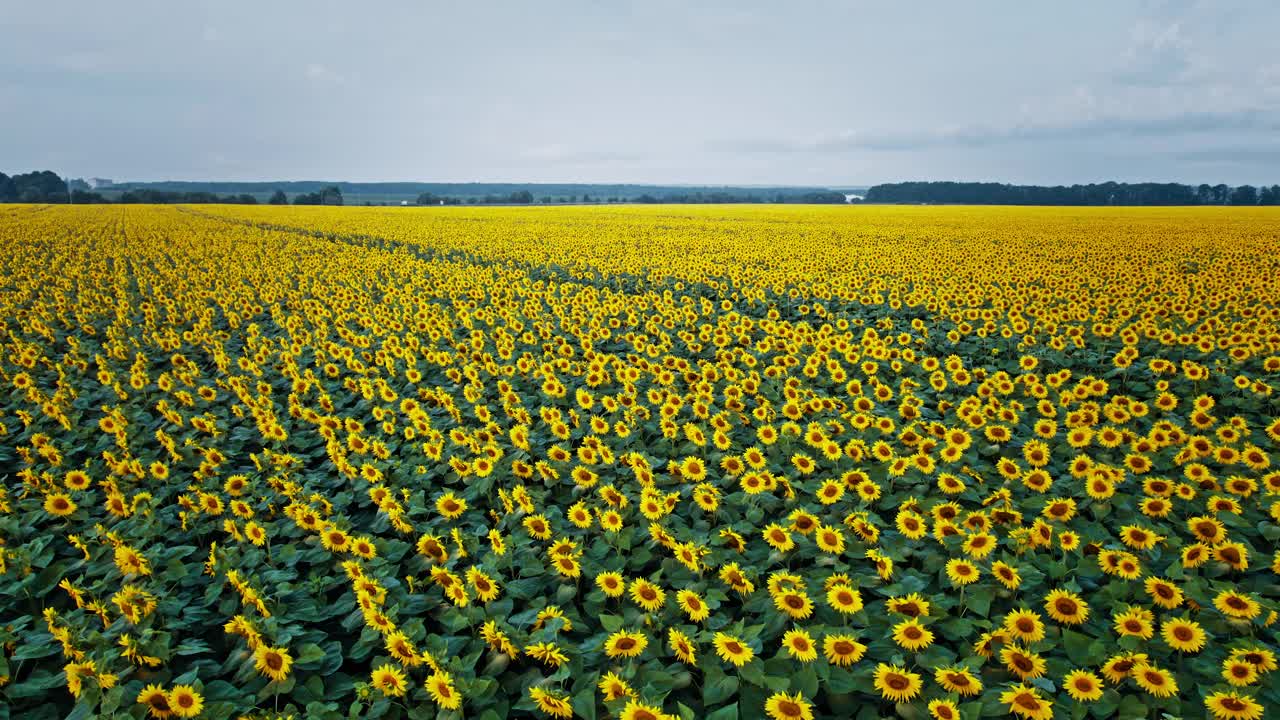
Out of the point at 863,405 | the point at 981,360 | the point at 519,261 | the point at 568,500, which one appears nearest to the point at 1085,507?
the point at 863,405

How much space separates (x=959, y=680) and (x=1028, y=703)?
28 cm

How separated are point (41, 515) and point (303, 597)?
2.54 m

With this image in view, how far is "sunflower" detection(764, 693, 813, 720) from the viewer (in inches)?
111

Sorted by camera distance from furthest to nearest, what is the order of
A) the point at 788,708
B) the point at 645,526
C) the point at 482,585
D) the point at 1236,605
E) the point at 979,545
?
the point at 645,526
the point at 979,545
the point at 482,585
the point at 1236,605
the point at 788,708

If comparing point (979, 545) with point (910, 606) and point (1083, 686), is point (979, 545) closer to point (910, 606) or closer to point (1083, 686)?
point (910, 606)

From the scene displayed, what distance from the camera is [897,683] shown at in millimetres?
2982

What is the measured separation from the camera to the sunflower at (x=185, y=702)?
288 cm

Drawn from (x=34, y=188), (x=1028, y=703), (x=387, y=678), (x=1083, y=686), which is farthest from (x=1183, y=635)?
(x=34, y=188)

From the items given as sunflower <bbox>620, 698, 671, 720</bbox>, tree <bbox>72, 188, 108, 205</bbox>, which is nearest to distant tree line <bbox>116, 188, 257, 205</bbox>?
tree <bbox>72, 188, 108, 205</bbox>

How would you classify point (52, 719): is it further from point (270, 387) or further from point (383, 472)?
point (270, 387)

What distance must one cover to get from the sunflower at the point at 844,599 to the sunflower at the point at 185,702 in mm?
3179

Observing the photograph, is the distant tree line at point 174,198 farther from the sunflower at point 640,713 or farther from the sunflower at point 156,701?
the sunflower at point 640,713

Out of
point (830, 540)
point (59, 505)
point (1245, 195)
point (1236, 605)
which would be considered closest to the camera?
point (1236, 605)

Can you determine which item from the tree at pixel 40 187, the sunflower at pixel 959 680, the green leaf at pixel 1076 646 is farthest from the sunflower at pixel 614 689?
the tree at pixel 40 187
